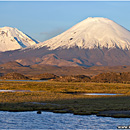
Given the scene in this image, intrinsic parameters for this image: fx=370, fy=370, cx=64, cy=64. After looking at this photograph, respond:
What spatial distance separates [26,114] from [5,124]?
6.16m

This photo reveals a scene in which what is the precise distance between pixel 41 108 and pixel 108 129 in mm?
13645

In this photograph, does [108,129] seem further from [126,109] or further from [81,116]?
[126,109]

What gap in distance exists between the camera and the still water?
32375 mm

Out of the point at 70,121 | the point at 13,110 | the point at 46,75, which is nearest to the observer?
the point at 70,121

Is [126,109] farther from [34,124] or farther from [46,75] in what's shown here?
[46,75]

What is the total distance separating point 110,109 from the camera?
43.9m

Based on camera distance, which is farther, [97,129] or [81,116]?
[81,116]

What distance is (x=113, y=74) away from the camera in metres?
166

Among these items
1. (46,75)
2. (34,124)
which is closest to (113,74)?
(46,75)

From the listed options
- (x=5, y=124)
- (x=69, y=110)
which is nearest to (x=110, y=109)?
(x=69, y=110)

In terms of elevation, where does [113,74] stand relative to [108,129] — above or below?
below

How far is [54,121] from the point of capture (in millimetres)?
34969

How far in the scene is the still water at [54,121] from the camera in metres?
32.4

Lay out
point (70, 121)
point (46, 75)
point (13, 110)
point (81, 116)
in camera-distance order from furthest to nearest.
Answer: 1. point (46, 75)
2. point (13, 110)
3. point (81, 116)
4. point (70, 121)
